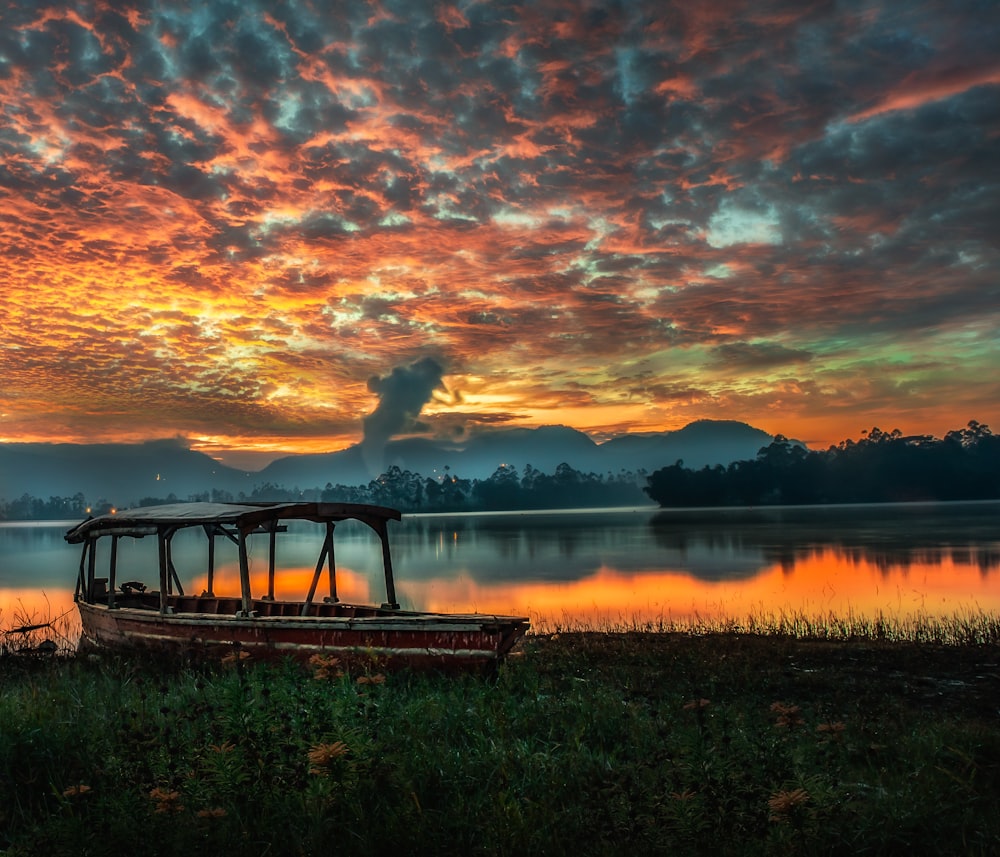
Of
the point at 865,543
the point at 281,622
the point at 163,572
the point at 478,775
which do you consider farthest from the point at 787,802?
the point at 865,543

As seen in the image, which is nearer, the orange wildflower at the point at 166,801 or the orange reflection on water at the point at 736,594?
the orange wildflower at the point at 166,801

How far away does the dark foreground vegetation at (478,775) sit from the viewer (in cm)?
654

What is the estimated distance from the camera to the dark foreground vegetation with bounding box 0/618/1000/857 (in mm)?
6535

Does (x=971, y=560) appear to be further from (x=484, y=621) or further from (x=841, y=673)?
(x=484, y=621)

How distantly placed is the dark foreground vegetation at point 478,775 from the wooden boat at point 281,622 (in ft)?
4.81

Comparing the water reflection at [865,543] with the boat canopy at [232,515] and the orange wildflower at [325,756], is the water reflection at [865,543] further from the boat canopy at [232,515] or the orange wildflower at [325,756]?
the orange wildflower at [325,756]

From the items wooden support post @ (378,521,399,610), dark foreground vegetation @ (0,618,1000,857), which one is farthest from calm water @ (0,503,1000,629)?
dark foreground vegetation @ (0,618,1000,857)

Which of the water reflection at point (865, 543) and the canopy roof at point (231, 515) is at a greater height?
the canopy roof at point (231, 515)

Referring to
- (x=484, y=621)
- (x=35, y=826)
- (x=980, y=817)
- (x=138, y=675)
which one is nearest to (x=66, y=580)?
(x=138, y=675)

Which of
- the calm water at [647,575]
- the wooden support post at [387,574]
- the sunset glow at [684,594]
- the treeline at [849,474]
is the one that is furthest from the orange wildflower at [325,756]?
the treeline at [849,474]

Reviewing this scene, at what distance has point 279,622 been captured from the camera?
50.8 ft

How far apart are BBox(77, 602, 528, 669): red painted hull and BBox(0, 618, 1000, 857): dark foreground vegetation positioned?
132 centimetres

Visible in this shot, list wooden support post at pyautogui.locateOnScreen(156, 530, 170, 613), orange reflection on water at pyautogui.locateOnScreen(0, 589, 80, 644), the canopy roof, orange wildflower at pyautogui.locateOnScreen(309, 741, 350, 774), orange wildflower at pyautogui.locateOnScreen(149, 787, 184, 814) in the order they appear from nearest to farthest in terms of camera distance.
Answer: orange wildflower at pyautogui.locateOnScreen(149, 787, 184, 814) → orange wildflower at pyautogui.locateOnScreen(309, 741, 350, 774) → the canopy roof → wooden support post at pyautogui.locateOnScreen(156, 530, 170, 613) → orange reflection on water at pyautogui.locateOnScreen(0, 589, 80, 644)

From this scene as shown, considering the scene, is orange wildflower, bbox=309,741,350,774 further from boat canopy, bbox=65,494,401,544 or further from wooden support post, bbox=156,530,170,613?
wooden support post, bbox=156,530,170,613
